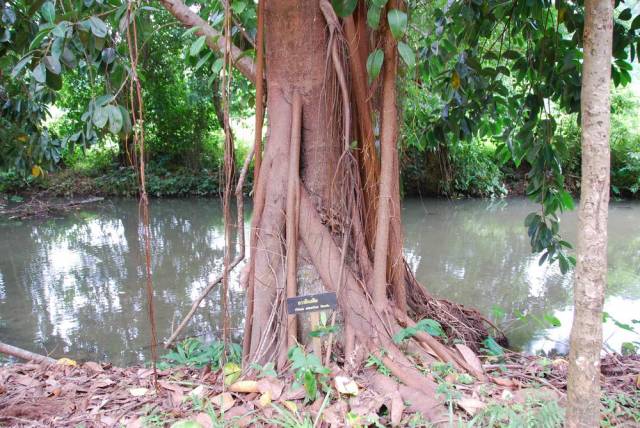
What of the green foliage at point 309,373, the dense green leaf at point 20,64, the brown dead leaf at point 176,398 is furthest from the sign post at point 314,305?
the dense green leaf at point 20,64

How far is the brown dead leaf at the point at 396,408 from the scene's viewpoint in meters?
1.58

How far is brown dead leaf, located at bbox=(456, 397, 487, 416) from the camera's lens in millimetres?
1588

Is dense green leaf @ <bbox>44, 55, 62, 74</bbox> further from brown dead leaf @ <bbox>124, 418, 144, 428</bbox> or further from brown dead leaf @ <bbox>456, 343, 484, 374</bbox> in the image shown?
brown dead leaf @ <bbox>456, 343, 484, 374</bbox>

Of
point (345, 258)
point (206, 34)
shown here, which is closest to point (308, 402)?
point (345, 258)

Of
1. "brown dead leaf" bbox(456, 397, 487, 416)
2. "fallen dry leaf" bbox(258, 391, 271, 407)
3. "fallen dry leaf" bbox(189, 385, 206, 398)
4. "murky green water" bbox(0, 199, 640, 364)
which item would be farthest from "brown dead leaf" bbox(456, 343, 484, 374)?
"murky green water" bbox(0, 199, 640, 364)

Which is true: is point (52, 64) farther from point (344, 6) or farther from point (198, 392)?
point (198, 392)

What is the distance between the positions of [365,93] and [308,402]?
1.31 meters

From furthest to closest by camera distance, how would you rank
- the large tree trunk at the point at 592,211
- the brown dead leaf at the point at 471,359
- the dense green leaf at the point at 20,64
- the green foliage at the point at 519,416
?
the brown dead leaf at the point at 471,359
the dense green leaf at the point at 20,64
the green foliage at the point at 519,416
the large tree trunk at the point at 592,211

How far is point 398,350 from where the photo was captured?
1.94 meters

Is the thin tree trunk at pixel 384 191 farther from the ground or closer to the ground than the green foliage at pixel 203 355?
farther from the ground

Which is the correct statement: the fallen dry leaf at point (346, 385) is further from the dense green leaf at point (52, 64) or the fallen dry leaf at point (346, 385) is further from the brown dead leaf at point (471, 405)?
the dense green leaf at point (52, 64)

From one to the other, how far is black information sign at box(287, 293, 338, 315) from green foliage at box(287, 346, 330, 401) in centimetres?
15

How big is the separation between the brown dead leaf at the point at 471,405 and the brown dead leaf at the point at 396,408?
190 millimetres

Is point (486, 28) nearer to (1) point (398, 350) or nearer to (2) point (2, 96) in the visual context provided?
(1) point (398, 350)
